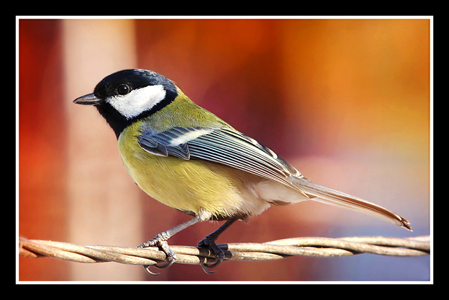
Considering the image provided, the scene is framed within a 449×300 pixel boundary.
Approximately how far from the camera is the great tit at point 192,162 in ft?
3.87

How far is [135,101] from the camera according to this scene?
1268 mm

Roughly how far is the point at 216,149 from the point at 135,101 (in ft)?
0.92

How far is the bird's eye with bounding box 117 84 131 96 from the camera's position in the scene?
1244mm

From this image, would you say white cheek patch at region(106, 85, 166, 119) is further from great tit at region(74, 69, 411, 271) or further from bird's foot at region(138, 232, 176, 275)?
bird's foot at region(138, 232, 176, 275)

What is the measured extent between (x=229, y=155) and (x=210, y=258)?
29 centimetres

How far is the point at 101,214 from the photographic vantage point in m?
1.56

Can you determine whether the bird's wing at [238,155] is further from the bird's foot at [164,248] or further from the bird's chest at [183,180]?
the bird's foot at [164,248]

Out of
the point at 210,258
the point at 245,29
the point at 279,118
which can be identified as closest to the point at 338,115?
the point at 279,118

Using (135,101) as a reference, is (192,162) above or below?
below

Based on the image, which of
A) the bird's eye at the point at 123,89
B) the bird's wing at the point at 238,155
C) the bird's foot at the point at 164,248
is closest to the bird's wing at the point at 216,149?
the bird's wing at the point at 238,155

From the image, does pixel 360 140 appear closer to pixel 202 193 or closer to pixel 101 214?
pixel 202 193

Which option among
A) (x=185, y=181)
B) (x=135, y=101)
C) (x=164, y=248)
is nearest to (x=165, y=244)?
(x=164, y=248)

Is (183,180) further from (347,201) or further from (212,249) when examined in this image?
(347,201)

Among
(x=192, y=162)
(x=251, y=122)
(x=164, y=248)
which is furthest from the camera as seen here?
(x=251, y=122)
